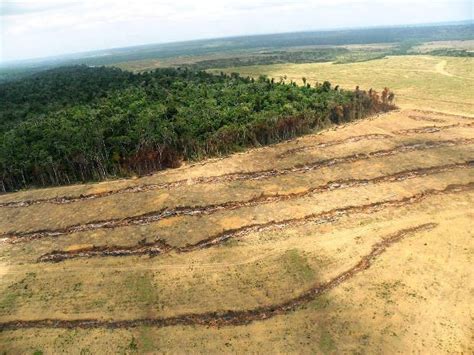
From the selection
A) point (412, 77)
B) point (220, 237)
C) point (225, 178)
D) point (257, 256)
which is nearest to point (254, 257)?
point (257, 256)

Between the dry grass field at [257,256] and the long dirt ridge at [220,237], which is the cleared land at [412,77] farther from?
the long dirt ridge at [220,237]

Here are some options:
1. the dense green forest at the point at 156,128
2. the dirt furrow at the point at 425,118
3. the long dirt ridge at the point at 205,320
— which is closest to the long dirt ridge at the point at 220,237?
the long dirt ridge at the point at 205,320

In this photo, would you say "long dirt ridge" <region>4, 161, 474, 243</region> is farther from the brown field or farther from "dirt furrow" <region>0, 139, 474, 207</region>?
"dirt furrow" <region>0, 139, 474, 207</region>

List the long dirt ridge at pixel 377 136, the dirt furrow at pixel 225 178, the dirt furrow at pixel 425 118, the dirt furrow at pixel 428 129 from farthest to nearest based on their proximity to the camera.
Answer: the dirt furrow at pixel 425 118, the dirt furrow at pixel 428 129, the long dirt ridge at pixel 377 136, the dirt furrow at pixel 225 178

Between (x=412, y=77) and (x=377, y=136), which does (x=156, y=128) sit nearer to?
(x=377, y=136)

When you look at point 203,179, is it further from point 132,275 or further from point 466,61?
point 466,61

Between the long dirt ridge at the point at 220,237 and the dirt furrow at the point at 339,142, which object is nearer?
the long dirt ridge at the point at 220,237

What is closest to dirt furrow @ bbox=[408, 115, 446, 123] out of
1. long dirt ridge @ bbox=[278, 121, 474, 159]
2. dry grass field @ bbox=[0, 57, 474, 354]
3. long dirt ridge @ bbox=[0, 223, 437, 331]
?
long dirt ridge @ bbox=[278, 121, 474, 159]
